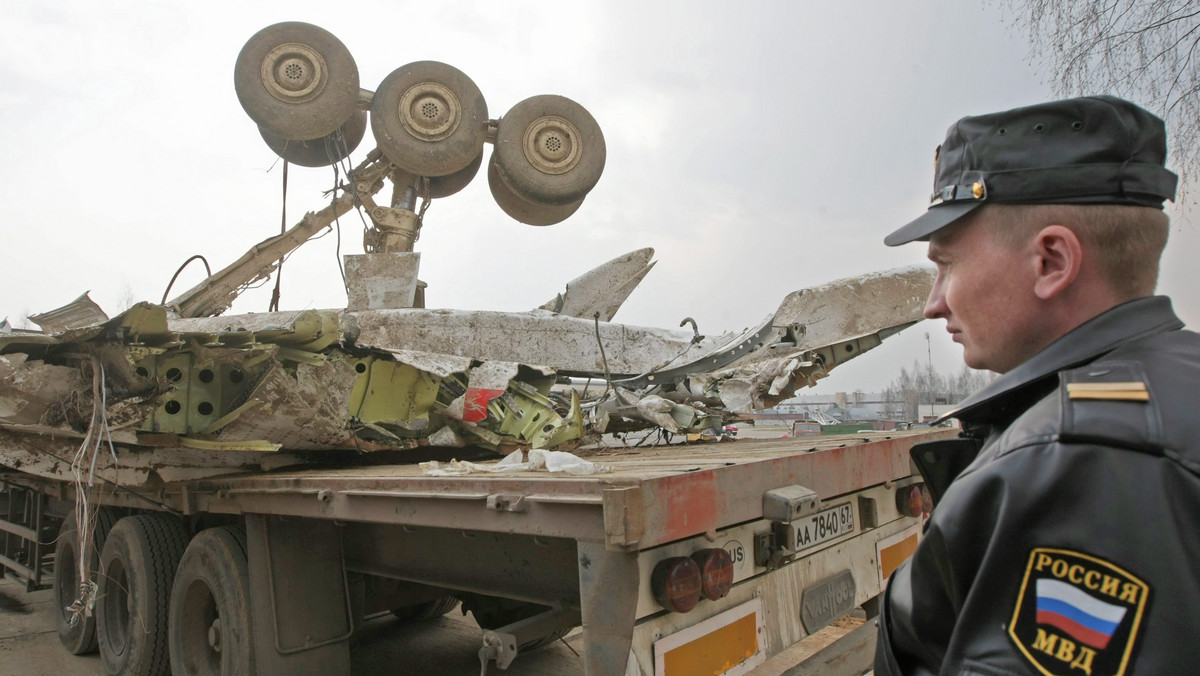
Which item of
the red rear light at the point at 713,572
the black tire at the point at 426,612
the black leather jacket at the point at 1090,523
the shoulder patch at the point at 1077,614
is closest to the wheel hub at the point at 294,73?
the black tire at the point at 426,612

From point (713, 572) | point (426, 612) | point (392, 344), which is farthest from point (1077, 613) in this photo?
point (426, 612)

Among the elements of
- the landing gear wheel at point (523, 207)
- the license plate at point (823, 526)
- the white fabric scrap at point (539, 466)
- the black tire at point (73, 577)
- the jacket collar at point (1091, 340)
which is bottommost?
the black tire at point (73, 577)

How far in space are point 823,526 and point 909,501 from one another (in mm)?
831

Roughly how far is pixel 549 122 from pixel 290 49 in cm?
277

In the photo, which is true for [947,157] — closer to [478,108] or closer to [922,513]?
[922,513]

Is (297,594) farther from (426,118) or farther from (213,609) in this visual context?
(426,118)

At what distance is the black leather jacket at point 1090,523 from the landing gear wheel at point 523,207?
825 cm

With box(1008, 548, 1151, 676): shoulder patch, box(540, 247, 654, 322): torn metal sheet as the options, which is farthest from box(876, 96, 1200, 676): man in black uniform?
box(540, 247, 654, 322): torn metal sheet

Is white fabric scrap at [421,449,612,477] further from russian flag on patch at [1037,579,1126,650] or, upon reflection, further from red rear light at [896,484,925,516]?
russian flag on patch at [1037,579,1126,650]

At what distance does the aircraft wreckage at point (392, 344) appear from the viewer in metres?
3.94

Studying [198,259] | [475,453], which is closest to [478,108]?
[198,259]

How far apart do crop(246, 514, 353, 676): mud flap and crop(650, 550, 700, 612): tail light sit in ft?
7.47

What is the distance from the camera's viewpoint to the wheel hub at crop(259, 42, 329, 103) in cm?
795

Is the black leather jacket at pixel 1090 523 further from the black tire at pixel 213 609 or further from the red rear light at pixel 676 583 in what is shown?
the black tire at pixel 213 609
